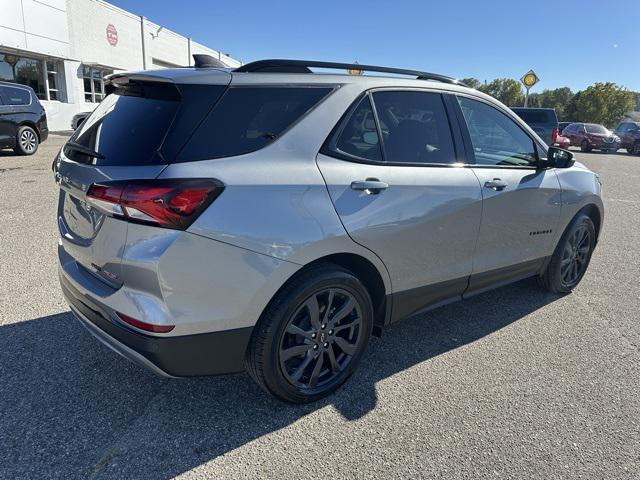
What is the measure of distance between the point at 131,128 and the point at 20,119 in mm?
12508

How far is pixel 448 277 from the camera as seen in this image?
128 inches

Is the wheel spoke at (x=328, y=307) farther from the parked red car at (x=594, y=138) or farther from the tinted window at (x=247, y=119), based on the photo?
the parked red car at (x=594, y=138)

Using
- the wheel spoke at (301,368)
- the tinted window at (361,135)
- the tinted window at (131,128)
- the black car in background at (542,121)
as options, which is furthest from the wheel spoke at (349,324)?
the black car in background at (542,121)

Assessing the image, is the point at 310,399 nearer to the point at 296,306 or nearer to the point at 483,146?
the point at 296,306

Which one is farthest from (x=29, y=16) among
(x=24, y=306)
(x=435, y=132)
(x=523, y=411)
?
(x=523, y=411)

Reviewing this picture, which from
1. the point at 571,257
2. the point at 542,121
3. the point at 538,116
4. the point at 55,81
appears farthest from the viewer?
the point at 55,81

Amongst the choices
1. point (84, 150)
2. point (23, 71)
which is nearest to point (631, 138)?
point (23, 71)

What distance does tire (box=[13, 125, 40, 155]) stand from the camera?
12.5 m

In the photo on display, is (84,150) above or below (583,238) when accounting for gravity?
above

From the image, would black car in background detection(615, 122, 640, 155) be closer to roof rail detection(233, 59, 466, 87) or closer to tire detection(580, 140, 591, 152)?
tire detection(580, 140, 591, 152)

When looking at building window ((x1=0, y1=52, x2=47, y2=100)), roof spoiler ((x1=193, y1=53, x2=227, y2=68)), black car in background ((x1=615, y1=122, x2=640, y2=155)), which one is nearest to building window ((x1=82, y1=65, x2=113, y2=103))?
building window ((x1=0, y1=52, x2=47, y2=100))

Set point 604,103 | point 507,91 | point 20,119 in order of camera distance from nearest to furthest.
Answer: point 20,119 → point 604,103 → point 507,91

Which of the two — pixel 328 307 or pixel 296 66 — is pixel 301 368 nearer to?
pixel 328 307

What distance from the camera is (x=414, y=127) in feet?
10.1
